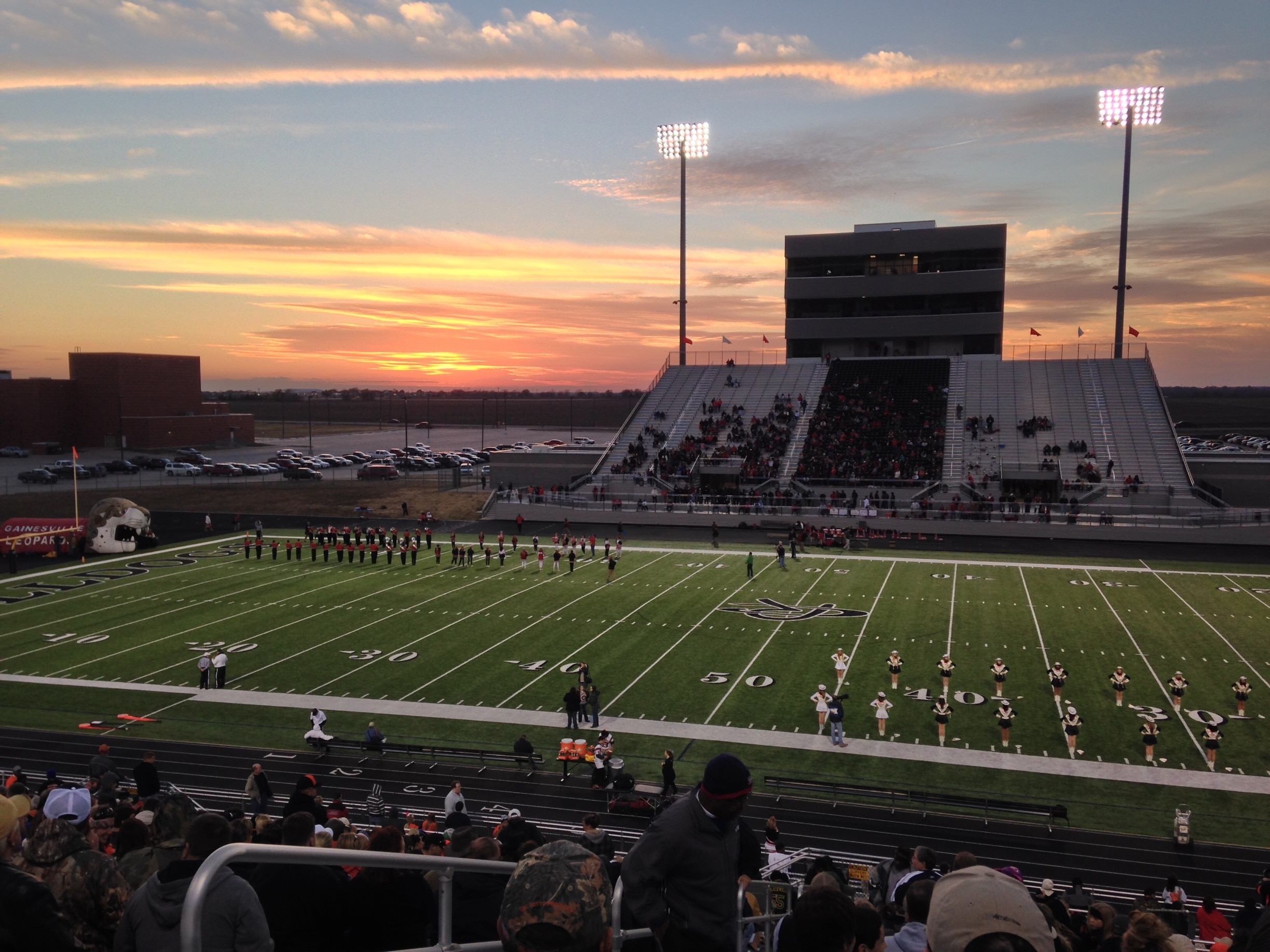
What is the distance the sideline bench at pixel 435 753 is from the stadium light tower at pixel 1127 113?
45.9 metres

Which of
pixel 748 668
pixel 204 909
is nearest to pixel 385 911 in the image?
pixel 204 909

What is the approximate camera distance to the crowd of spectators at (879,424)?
45938 millimetres

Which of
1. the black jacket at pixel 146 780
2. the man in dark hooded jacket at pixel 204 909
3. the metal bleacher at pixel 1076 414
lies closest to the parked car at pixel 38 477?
the metal bleacher at pixel 1076 414

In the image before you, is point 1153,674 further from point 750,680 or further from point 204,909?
point 204,909

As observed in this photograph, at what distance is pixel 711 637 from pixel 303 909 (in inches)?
803

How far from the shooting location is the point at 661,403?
56.8 metres

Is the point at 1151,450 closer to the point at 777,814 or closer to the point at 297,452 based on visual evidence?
the point at 777,814

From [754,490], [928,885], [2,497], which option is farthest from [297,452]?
[928,885]

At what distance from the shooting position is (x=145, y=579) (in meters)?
31.4

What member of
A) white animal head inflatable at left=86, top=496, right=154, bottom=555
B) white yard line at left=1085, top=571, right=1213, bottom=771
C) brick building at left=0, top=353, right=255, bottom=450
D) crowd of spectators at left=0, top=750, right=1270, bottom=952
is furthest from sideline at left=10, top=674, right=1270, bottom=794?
brick building at left=0, top=353, right=255, bottom=450

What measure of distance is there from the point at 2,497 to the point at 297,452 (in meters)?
27.1

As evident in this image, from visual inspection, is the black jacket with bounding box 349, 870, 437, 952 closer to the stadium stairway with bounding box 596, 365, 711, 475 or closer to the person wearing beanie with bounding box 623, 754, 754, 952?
the person wearing beanie with bounding box 623, 754, 754, 952

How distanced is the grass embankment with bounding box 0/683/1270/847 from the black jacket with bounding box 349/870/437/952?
39.0 feet

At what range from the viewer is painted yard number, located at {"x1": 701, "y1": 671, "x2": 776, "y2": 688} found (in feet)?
65.5
